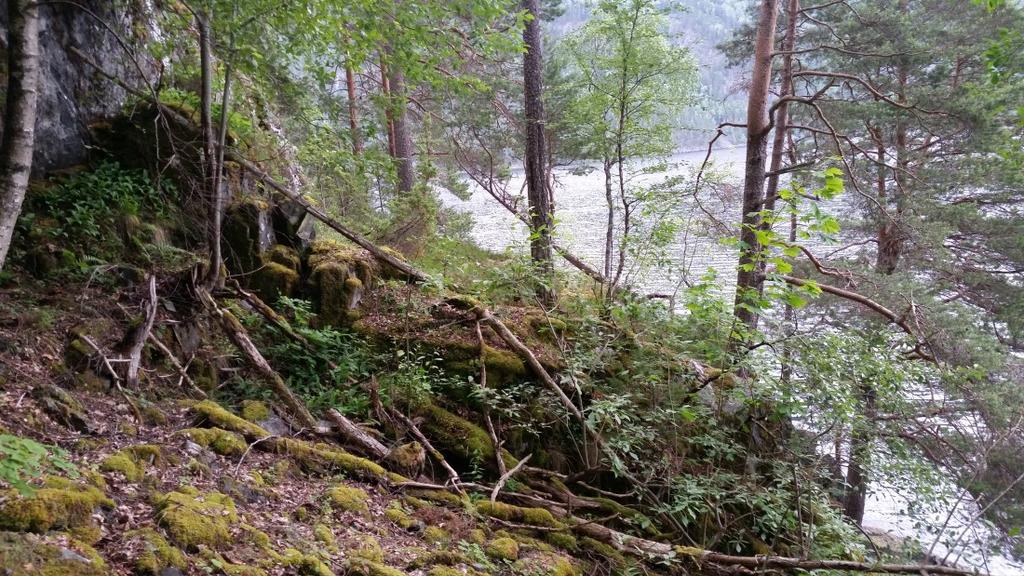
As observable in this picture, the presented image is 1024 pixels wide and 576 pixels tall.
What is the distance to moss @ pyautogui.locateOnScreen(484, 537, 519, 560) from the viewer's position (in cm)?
373

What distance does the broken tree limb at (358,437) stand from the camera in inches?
177

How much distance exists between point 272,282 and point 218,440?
8.22 feet

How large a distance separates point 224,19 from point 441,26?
2.12 m

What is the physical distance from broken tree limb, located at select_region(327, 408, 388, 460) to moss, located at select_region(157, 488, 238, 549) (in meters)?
1.58

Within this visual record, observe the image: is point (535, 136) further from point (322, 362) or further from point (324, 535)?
point (324, 535)

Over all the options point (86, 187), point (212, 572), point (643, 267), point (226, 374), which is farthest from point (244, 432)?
point (643, 267)

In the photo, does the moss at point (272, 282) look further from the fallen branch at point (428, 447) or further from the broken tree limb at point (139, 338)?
the fallen branch at point (428, 447)

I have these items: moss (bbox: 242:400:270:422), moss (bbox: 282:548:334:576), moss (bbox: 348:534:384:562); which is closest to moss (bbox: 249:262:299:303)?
moss (bbox: 242:400:270:422)

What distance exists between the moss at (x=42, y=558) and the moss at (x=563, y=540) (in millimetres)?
3090

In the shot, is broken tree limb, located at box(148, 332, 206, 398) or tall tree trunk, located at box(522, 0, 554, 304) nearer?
broken tree limb, located at box(148, 332, 206, 398)

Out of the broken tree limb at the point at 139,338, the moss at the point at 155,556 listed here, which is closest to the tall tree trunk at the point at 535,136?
the broken tree limb at the point at 139,338

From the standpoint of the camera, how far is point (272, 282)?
579 cm

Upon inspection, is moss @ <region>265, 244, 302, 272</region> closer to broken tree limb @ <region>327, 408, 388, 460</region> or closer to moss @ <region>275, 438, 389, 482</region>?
broken tree limb @ <region>327, 408, 388, 460</region>

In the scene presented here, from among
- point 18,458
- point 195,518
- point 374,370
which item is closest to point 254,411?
point 374,370
